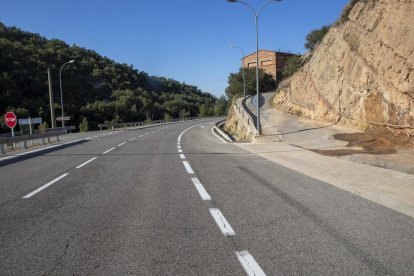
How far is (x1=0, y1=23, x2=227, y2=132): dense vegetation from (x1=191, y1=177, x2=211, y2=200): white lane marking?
157 ft

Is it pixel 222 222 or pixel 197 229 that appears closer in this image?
pixel 197 229

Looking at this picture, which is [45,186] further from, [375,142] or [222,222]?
[375,142]

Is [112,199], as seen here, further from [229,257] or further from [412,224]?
[412,224]

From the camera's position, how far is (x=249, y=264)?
4441 mm

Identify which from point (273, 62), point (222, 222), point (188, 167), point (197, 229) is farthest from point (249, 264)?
point (273, 62)

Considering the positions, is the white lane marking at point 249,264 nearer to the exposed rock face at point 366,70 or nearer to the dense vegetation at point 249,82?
the exposed rock face at point 366,70

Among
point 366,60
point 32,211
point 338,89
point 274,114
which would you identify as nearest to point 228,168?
point 32,211

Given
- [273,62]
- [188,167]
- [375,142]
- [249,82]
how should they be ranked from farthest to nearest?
1. [273,62]
2. [249,82]
3. [375,142]
4. [188,167]

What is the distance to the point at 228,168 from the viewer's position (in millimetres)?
12773

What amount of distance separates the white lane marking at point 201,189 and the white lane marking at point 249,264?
327cm

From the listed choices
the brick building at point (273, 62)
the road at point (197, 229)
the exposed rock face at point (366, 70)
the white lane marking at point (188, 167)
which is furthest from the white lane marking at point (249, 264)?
the brick building at point (273, 62)

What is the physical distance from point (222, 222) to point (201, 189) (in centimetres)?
288

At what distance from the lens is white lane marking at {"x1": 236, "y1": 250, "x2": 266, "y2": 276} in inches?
166

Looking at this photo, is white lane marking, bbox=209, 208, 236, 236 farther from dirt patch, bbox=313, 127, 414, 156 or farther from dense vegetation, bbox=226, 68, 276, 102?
dense vegetation, bbox=226, 68, 276, 102
